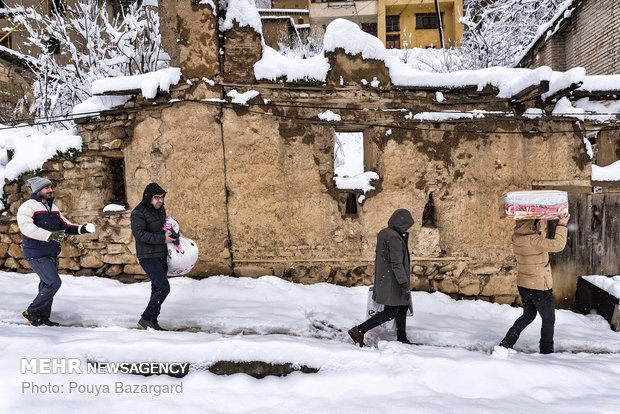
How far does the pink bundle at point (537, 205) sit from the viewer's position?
12.5 feet

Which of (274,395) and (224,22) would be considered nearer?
(274,395)

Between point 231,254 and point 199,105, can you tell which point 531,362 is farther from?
point 199,105

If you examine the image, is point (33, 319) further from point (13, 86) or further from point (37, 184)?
point (13, 86)

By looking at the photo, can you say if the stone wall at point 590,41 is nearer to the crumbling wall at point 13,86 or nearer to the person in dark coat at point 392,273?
the person in dark coat at point 392,273

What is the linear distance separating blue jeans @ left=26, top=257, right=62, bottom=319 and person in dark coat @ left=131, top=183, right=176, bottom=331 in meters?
1.00

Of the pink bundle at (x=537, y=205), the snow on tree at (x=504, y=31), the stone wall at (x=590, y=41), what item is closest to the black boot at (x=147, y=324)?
the pink bundle at (x=537, y=205)

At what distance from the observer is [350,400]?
301cm

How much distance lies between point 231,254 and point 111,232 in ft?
6.08

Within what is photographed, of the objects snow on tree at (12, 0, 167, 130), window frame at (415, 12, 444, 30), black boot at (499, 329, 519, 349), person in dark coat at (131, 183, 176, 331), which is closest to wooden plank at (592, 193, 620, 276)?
black boot at (499, 329, 519, 349)

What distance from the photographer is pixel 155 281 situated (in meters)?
4.01

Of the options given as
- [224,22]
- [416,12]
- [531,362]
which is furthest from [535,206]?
[416,12]

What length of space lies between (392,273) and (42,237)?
364 centimetres

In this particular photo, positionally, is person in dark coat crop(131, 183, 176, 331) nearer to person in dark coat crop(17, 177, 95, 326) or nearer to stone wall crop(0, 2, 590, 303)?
person in dark coat crop(17, 177, 95, 326)

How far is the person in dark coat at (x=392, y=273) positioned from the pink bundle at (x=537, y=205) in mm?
1108
